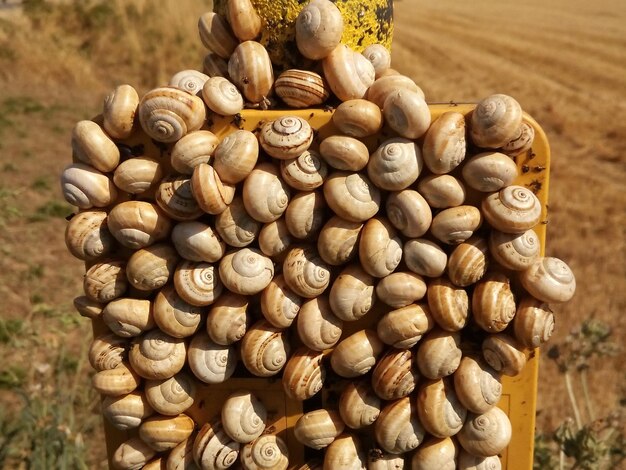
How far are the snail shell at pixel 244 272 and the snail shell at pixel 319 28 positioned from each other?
0.49 meters

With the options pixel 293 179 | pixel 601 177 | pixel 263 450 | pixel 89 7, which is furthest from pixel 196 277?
pixel 89 7

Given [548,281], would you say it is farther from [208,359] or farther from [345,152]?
[208,359]

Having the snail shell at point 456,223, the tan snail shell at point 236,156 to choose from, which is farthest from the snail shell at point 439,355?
the tan snail shell at point 236,156

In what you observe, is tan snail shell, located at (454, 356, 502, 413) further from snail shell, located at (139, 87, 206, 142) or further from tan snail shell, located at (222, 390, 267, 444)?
snail shell, located at (139, 87, 206, 142)

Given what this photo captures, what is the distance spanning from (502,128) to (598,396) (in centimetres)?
238

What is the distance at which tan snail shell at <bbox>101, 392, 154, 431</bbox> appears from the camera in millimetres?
1578

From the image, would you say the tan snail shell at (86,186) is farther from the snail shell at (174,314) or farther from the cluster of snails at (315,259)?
the snail shell at (174,314)

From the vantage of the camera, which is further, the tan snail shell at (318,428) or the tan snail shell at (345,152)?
the tan snail shell at (318,428)

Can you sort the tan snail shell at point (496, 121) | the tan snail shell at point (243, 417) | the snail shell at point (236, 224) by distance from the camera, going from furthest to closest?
the tan snail shell at point (243, 417) → the snail shell at point (236, 224) → the tan snail shell at point (496, 121)

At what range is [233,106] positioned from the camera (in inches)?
57.9

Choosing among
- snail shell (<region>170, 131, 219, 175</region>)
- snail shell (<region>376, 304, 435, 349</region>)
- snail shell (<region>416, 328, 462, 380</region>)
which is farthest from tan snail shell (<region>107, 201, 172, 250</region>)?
snail shell (<region>416, 328, 462, 380</region>)

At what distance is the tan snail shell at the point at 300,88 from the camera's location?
149cm

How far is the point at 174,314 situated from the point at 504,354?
75 cm

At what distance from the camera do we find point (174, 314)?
1503 mm
